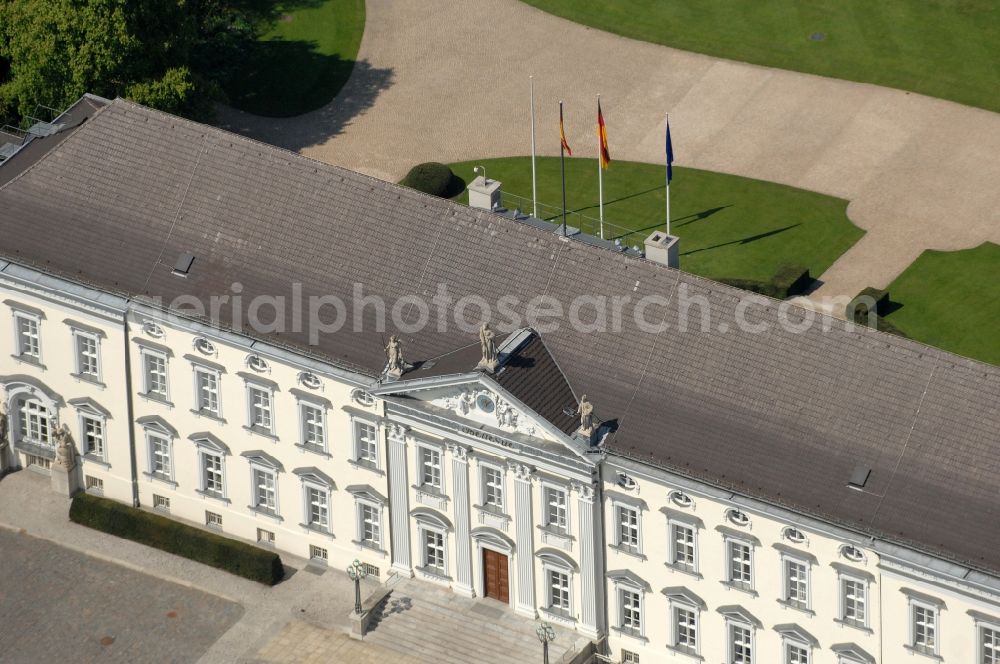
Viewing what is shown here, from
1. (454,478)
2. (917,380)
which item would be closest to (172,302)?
(454,478)

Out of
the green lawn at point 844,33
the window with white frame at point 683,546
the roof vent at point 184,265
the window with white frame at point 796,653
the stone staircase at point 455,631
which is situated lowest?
the stone staircase at point 455,631

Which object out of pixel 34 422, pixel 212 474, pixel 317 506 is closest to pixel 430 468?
pixel 317 506

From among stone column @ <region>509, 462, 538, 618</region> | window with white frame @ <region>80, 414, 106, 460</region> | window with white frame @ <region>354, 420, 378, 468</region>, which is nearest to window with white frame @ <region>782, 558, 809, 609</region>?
stone column @ <region>509, 462, 538, 618</region>

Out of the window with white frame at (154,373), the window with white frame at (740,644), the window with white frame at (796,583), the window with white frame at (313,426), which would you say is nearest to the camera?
the window with white frame at (796,583)

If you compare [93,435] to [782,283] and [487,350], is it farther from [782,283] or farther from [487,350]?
[782,283]

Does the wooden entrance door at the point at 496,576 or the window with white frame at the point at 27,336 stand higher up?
the window with white frame at the point at 27,336

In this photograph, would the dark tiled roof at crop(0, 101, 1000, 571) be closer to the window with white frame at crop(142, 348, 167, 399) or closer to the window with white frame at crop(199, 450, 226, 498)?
the window with white frame at crop(142, 348, 167, 399)

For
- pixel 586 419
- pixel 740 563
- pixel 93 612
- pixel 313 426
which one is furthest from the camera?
pixel 93 612

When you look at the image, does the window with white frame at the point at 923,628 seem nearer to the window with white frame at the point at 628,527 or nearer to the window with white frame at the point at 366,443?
the window with white frame at the point at 628,527

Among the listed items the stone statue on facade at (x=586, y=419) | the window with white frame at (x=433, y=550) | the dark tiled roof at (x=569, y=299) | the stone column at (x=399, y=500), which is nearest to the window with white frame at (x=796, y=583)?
the dark tiled roof at (x=569, y=299)
